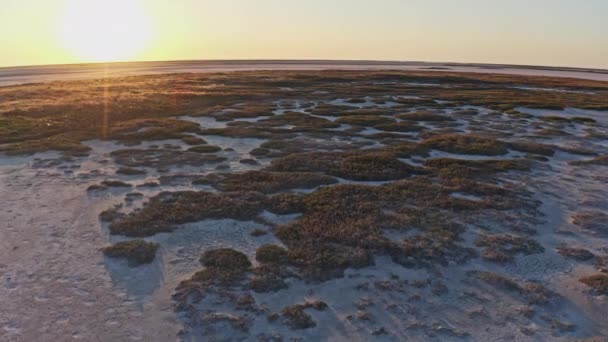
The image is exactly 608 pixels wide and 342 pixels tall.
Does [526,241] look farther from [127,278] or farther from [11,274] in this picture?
[11,274]

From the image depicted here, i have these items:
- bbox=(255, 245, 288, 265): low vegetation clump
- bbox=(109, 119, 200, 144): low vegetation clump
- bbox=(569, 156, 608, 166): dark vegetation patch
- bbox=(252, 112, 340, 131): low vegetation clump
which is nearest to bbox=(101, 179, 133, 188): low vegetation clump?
bbox=(255, 245, 288, 265): low vegetation clump

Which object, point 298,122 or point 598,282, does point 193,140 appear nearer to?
point 298,122

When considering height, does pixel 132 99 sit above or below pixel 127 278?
above

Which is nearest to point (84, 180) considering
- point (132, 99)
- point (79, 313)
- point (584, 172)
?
point (79, 313)

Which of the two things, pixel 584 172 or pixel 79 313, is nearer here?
pixel 79 313

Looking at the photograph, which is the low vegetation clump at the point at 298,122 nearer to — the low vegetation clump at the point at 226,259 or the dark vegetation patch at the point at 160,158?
the dark vegetation patch at the point at 160,158
